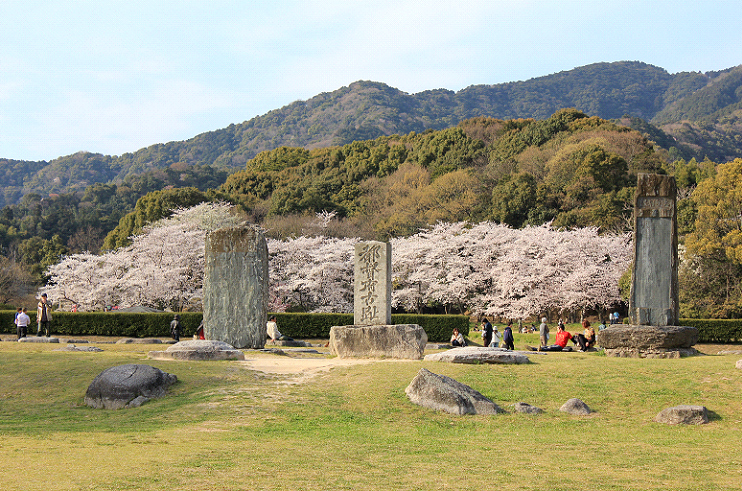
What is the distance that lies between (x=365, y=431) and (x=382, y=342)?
6487 mm

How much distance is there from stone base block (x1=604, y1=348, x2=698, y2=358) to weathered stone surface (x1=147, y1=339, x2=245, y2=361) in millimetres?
8687

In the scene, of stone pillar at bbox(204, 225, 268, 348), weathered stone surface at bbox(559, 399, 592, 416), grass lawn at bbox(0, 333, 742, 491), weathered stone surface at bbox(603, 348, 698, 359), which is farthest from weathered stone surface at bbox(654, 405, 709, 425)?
stone pillar at bbox(204, 225, 268, 348)

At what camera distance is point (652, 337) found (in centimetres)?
1545

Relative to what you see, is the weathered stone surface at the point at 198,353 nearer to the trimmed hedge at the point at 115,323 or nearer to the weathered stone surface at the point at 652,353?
the weathered stone surface at the point at 652,353

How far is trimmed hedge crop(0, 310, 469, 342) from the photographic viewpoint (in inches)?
1094

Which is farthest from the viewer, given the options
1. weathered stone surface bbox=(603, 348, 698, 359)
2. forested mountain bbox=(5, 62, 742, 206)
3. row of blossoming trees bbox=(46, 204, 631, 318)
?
forested mountain bbox=(5, 62, 742, 206)

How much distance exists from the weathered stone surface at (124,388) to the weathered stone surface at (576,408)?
6.69m

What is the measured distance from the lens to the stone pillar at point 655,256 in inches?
632

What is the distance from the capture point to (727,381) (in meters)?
11.8

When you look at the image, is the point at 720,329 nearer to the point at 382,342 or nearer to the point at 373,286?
the point at 373,286

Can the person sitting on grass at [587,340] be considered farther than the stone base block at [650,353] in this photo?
Yes

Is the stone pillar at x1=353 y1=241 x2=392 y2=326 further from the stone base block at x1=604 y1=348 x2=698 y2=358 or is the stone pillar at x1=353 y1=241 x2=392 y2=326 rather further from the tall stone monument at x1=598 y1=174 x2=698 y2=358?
the stone base block at x1=604 y1=348 x2=698 y2=358

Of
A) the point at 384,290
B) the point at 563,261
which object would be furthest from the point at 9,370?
the point at 563,261

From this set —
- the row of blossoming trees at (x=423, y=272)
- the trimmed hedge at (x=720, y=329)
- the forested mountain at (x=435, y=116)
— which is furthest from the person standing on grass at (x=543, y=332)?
the forested mountain at (x=435, y=116)
